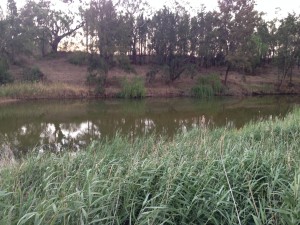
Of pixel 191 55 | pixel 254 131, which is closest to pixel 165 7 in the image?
pixel 191 55

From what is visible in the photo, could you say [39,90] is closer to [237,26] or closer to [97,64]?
[97,64]

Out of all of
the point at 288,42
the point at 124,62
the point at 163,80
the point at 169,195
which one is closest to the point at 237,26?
the point at 288,42

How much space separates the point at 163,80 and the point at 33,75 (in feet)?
39.3

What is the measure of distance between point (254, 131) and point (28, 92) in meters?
20.6

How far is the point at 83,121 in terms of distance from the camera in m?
17.6

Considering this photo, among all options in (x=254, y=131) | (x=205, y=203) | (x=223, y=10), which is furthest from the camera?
(x=223, y=10)

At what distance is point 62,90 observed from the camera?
27.3 m

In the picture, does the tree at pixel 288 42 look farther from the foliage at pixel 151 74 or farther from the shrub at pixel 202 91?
the foliage at pixel 151 74

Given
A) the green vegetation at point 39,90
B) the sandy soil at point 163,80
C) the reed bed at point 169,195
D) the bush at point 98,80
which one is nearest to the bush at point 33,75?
Result: the sandy soil at point 163,80

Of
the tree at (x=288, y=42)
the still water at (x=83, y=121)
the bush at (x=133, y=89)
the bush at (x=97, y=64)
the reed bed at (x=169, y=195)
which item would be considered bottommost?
the still water at (x=83, y=121)

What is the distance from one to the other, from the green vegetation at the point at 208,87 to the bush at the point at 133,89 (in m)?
5.25

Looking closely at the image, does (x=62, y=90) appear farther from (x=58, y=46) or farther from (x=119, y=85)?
(x=58, y=46)

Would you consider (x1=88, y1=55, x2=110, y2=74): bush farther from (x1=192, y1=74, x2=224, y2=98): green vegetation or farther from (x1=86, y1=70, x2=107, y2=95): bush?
(x1=192, y1=74, x2=224, y2=98): green vegetation

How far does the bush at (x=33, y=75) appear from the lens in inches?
1158
